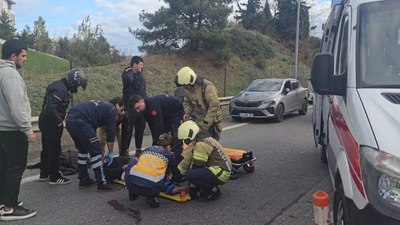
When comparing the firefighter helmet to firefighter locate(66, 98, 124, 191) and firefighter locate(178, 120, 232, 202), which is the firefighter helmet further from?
firefighter locate(178, 120, 232, 202)

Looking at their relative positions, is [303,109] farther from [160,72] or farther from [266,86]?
[160,72]

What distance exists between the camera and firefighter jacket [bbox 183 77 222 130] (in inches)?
262

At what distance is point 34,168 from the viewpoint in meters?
7.32

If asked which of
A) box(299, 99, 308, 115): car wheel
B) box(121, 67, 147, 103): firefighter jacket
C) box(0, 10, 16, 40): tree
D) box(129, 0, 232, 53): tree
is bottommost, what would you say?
box(299, 99, 308, 115): car wheel

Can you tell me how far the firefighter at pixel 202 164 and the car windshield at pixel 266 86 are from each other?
9.64 meters

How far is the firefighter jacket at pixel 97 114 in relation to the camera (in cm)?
609

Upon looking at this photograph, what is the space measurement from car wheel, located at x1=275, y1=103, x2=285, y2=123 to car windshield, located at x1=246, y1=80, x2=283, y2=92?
30.3 inches


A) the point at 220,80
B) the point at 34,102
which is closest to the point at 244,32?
the point at 220,80

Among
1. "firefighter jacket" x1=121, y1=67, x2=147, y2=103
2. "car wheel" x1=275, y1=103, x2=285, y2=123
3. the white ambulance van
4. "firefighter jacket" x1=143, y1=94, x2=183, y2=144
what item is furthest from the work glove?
"car wheel" x1=275, y1=103, x2=285, y2=123

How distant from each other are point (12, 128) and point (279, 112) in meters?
10.4

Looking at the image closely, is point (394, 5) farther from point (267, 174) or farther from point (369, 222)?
point (267, 174)

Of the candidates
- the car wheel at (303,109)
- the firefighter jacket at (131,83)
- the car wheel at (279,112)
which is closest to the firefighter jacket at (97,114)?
the firefighter jacket at (131,83)

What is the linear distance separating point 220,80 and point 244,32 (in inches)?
284

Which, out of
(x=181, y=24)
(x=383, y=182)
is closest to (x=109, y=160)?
(x=383, y=182)
